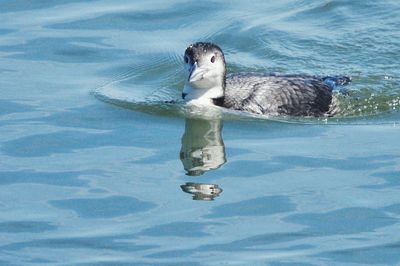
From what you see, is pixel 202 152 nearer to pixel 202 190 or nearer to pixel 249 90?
pixel 202 190

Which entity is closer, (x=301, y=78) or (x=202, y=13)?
(x=301, y=78)

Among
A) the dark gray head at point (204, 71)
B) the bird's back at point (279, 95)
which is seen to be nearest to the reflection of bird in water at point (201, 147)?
the dark gray head at point (204, 71)

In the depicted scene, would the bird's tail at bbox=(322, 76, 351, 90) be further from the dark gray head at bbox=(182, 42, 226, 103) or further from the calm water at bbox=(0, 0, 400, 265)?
the dark gray head at bbox=(182, 42, 226, 103)

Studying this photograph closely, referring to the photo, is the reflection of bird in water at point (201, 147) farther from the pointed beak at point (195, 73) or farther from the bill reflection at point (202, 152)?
the pointed beak at point (195, 73)

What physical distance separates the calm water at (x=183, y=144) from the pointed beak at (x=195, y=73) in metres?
0.35

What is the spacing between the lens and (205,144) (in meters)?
12.8

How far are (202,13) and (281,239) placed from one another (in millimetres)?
7059

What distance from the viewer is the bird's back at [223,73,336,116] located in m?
14.0

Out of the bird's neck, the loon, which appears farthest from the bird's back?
the bird's neck

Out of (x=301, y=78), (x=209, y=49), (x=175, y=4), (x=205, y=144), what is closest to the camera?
(x=205, y=144)

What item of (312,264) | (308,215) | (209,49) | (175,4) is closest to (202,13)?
(175,4)

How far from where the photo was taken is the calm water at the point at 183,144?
10211 millimetres

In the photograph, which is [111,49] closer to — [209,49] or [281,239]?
[209,49]

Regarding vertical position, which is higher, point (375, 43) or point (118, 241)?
point (375, 43)
